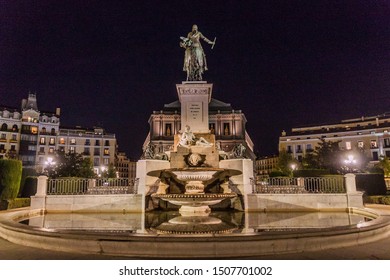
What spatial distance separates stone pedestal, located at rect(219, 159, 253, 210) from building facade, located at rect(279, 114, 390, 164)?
219 ft

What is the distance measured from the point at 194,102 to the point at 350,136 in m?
80.1

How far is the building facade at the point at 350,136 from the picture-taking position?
3245 inches

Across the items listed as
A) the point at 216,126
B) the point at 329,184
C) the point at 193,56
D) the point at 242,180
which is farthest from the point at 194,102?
the point at 216,126

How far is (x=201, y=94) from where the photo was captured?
20.5 m

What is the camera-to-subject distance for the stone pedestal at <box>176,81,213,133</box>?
20.2m

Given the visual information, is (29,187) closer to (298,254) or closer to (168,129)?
(298,254)

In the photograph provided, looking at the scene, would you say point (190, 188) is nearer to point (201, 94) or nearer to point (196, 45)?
point (201, 94)

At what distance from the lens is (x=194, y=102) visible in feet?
67.2

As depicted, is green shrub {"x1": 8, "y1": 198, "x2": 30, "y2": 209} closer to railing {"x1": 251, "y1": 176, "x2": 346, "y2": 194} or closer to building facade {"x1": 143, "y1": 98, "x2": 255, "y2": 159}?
railing {"x1": 251, "y1": 176, "x2": 346, "y2": 194}

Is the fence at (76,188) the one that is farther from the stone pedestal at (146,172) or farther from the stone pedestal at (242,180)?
the stone pedestal at (242,180)

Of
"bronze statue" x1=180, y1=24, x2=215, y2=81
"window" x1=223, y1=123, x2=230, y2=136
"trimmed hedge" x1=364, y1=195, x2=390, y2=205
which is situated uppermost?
"window" x1=223, y1=123, x2=230, y2=136

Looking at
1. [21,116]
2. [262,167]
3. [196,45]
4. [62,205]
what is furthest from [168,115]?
[62,205]

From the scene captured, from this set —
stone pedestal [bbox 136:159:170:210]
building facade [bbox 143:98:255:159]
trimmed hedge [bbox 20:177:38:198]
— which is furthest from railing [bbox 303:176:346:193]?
building facade [bbox 143:98:255:159]

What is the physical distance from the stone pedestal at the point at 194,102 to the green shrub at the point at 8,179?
10.6 meters
